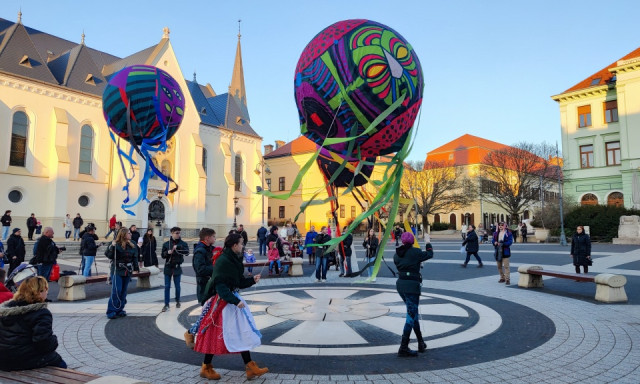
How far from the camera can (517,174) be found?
4456 centimetres

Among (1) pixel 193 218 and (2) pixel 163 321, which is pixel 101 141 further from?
(2) pixel 163 321

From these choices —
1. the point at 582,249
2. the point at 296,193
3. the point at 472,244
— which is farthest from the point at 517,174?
the point at 582,249

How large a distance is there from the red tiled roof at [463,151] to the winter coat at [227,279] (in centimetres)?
5562

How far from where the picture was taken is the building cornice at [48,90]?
29625mm

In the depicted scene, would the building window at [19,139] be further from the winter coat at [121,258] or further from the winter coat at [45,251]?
the winter coat at [121,258]

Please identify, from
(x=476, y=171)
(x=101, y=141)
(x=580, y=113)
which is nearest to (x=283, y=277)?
(x=101, y=141)

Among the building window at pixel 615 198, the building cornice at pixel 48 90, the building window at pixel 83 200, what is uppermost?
the building cornice at pixel 48 90

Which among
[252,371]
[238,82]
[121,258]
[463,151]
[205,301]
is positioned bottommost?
[252,371]

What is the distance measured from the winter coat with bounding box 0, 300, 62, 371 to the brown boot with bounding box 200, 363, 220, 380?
154 centimetres

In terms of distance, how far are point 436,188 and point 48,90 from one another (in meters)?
40.6

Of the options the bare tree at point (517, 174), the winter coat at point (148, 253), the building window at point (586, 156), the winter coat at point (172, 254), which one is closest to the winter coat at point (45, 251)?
the winter coat at point (148, 253)

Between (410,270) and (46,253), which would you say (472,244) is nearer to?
(410,270)

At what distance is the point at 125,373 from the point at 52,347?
101 cm

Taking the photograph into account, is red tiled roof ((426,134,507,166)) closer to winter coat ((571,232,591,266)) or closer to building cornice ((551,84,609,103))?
building cornice ((551,84,609,103))
